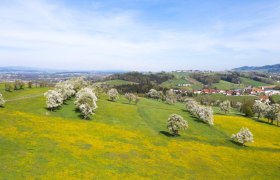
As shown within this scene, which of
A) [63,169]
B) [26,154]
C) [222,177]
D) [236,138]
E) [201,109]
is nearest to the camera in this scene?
[63,169]

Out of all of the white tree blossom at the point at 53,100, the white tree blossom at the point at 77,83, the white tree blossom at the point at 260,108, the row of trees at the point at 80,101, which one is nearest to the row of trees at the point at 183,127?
the row of trees at the point at 80,101

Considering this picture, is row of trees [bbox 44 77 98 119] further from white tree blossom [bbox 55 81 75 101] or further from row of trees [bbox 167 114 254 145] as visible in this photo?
row of trees [bbox 167 114 254 145]

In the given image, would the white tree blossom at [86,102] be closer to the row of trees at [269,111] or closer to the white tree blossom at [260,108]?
the row of trees at [269,111]

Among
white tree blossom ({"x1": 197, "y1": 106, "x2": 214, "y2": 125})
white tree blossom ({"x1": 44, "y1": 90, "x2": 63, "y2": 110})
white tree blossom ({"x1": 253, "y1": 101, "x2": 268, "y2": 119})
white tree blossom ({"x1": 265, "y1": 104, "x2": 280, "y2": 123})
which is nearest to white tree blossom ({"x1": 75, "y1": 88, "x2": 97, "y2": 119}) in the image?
white tree blossom ({"x1": 44, "y1": 90, "x2": 63, "y2": 110})

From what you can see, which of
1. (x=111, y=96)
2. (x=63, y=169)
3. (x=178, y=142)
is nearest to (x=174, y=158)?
(x=178, y=142)

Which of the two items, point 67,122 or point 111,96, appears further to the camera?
point 111,96

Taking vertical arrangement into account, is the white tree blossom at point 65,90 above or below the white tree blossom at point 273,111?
above

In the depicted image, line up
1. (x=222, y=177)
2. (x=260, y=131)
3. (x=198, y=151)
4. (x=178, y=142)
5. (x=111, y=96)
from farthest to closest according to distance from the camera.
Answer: (x=111, y=96) → (x=260, y=131) → (x=178, y=142) → (x=198, y=151) → (x=222, y=177)

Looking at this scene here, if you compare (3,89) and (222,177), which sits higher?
(3,89)

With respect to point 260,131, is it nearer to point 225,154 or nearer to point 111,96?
point 225,154
